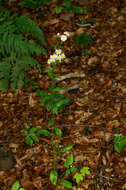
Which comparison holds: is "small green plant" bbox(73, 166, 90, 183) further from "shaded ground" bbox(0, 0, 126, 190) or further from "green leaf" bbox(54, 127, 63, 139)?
"green leaf" bbox(54, 127, 63, 139)

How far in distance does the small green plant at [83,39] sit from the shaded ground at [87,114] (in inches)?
3.5

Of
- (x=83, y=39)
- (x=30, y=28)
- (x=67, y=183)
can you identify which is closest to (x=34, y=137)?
(x=67, y=183)

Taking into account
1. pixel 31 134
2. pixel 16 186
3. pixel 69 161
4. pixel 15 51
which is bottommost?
pixel 16 186

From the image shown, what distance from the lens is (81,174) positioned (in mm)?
2832

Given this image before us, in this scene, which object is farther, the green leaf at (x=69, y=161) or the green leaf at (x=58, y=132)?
the green leaf at (x=58, y=132)

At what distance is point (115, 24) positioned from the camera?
174 inches

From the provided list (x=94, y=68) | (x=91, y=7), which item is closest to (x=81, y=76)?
(x=94, y=68)

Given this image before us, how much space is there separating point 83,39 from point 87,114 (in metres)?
1.33

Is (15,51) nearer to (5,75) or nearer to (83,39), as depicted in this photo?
(5,75)

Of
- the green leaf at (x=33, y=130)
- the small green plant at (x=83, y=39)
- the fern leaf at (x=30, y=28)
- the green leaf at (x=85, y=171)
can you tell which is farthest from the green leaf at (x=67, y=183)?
the small green plant at (x=83, y=39)

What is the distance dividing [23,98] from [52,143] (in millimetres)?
847

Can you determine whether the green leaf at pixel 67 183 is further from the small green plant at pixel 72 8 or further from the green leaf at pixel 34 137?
the small green plant at pixel 72 8

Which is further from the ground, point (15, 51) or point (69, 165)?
point (15, 51)

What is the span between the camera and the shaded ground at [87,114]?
291 cm
